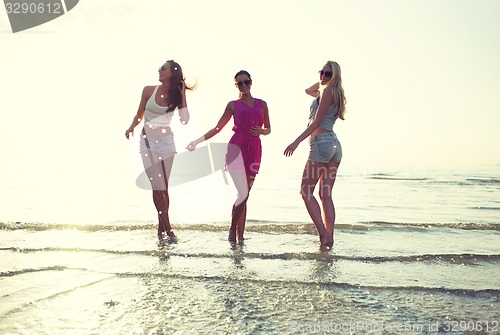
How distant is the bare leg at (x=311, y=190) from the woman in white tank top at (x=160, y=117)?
193cm

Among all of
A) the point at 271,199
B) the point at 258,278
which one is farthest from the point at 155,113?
the point at 271,199

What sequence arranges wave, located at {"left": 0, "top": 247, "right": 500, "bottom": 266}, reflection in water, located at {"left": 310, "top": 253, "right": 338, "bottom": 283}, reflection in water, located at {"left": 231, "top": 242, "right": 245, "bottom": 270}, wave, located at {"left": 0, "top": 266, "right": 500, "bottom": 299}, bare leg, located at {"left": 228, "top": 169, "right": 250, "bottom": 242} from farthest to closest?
1. bare leg, located at {"left": 228, "top": 169, "right": 250, "bottom": 242}
2. wave, located at {"left": 0, "top": 247, "right": 500, "bottom": 266}
3. reflection in water, located at {"left": 231, "top": 242, "right": 245, "bottom": 270}
4. reflection in water, located at {"left": 310, "top": 253, "right": 338, "bottom": 283}
5. wave, located at {"left": 0, "top": 266, "right": 500, "bottom": 299}

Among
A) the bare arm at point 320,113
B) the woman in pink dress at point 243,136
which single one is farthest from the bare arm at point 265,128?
the bare arm at point 320,113

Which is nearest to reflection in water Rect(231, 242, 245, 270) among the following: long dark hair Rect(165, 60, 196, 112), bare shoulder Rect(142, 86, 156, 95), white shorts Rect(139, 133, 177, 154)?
white shorts Rect(139, 133, 177, 154)

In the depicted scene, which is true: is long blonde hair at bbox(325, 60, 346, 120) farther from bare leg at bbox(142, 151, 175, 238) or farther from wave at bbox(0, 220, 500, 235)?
wave at bbox(0, 220, 500, 235)

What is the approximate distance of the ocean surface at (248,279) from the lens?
10.3ft

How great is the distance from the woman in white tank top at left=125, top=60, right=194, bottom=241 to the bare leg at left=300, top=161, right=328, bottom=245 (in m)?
1.93

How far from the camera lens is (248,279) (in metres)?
4.36

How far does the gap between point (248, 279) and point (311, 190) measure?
84.8 inches

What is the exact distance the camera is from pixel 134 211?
36.6 ft

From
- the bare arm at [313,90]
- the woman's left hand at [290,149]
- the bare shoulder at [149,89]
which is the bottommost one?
the woman's left hand at [290,149]

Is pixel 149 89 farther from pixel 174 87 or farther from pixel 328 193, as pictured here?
pixel 328 193

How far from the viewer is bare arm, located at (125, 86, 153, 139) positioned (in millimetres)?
6699

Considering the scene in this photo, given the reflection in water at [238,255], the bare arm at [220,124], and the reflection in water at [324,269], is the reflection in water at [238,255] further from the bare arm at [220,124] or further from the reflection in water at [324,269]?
the bare arm at [220,124]
